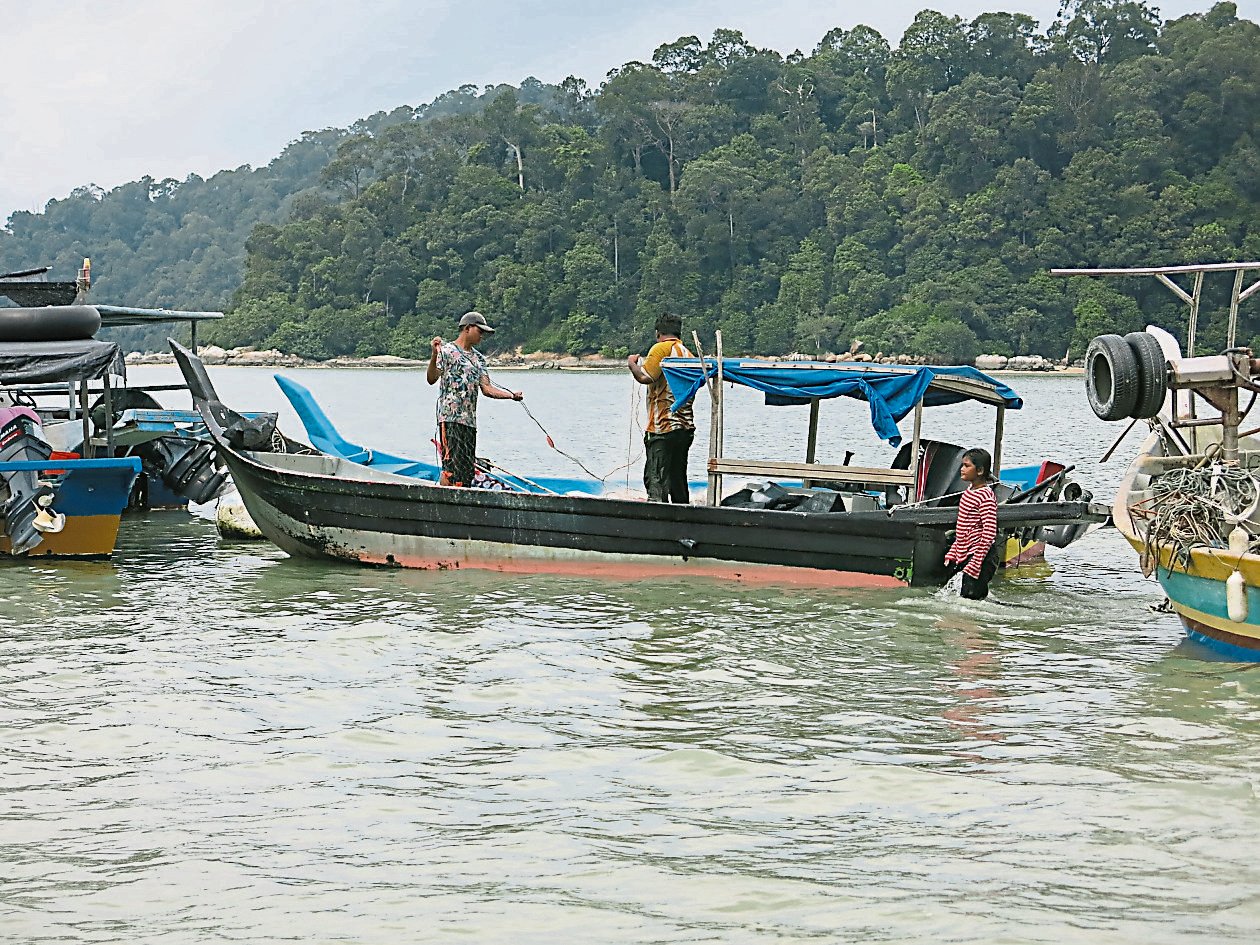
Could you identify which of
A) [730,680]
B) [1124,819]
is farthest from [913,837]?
[730,680]

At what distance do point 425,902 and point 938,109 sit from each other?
88.6m

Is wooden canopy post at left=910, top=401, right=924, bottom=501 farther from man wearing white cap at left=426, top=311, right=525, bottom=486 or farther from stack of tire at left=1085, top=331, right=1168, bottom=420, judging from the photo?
man wearing white cap at left=426, top=311, right=525, bottom=486

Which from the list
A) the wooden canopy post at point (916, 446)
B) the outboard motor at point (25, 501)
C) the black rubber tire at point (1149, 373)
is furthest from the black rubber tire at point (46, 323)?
the black rubber tire at point (1149, 373)

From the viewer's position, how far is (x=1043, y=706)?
27.7 feet

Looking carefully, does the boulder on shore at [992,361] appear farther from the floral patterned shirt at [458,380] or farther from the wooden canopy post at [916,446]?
the floral patterned shirt at [458,380]

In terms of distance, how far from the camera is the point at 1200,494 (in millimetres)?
9742

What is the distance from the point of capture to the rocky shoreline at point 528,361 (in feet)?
251

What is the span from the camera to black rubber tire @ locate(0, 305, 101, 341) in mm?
13586

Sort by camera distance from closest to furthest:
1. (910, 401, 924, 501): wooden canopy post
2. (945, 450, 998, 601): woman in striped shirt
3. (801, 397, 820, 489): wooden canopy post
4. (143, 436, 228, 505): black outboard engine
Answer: (945, 450, 998, 601): woman in striped shirt → (910, 401, 924, 501): wooden canopy post → (801, 397, 820, 489): wooden canopy post → (143, 436, 228, 505): black outboard engine

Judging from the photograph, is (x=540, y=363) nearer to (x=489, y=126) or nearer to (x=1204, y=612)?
(x=489, y=126)

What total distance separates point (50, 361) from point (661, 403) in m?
5.60

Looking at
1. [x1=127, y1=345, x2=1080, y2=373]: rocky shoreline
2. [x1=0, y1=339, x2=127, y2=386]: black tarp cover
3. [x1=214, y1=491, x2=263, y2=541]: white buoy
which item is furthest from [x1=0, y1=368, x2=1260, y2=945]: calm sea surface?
[x1=127, y1=345, x2=1080, y2=373]: rocky shoreline

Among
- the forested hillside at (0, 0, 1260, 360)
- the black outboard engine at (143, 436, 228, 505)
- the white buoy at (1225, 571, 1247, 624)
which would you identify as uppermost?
the forested hillside at (0, 0, 1260, 360)

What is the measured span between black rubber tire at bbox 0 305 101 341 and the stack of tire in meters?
9.16
